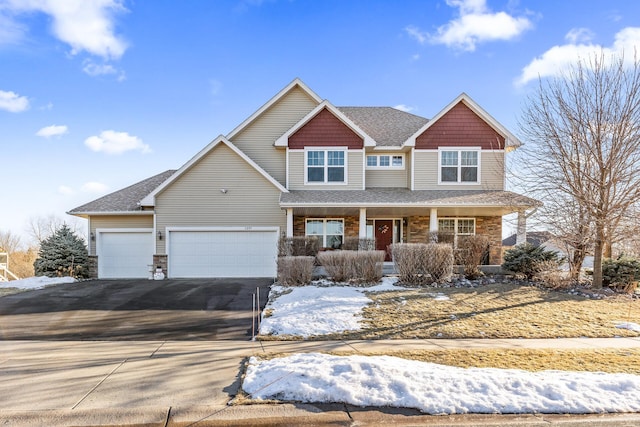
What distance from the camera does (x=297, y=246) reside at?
47.5ft

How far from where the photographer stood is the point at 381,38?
14000 millimetres

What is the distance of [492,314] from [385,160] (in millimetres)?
10335

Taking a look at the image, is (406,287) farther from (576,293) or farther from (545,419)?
(545,419)

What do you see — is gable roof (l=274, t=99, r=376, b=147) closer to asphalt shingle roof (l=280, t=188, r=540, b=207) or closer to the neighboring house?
the neighboring house

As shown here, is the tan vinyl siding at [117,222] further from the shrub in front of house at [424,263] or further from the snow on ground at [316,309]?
the shrub in front of house at [424,263]

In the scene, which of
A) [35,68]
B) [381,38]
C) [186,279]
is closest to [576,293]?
[381,38]

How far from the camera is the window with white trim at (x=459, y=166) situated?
57.3 feet

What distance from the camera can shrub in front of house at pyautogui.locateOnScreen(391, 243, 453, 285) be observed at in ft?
41.8

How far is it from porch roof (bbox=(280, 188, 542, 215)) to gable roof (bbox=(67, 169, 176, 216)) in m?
6.98

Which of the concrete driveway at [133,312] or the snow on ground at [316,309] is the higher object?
the snow on ground at [316,309]

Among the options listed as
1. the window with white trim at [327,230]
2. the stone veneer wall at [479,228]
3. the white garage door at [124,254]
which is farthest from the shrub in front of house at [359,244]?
the white garage door at [124,254]

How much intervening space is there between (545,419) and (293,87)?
16886 mm

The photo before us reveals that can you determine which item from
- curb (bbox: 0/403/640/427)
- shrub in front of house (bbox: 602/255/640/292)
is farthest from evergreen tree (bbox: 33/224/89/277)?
shrub in front of house (bbox: 602/255/640/292)

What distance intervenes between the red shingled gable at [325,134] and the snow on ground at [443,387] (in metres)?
12.8
